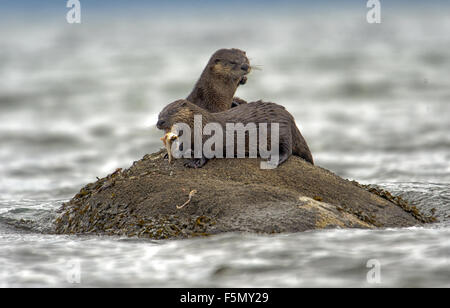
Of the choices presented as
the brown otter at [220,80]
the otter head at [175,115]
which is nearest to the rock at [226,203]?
the otter head at [175,115]

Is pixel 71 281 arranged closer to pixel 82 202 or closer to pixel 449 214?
pixel 82 202

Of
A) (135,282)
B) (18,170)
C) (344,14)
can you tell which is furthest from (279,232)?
(344,14)

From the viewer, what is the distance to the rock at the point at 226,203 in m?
7.56

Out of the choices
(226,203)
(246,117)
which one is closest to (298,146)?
(246,117)

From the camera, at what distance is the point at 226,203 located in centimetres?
776

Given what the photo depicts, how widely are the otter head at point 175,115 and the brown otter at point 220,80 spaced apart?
71.4 inches

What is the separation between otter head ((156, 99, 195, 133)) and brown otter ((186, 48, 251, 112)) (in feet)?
5.95

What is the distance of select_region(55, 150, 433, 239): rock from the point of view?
7.56 m

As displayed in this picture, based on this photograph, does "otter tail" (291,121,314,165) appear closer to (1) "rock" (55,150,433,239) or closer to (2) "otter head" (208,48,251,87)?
(1) "rock" (55,150,433,239)

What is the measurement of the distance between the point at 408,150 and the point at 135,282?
11.6 meters

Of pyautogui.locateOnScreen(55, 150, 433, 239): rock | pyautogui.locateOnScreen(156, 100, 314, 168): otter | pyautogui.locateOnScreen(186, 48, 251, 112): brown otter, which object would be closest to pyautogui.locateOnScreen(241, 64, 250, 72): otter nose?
pyautogui.locateOnScreen(186, 48, 251, 112): brown otter

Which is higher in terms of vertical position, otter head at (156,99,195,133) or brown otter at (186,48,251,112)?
brown otter at (186,48,251,112)

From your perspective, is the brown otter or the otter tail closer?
the otter tail

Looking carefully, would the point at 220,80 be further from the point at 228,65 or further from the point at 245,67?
the point at 245,67
